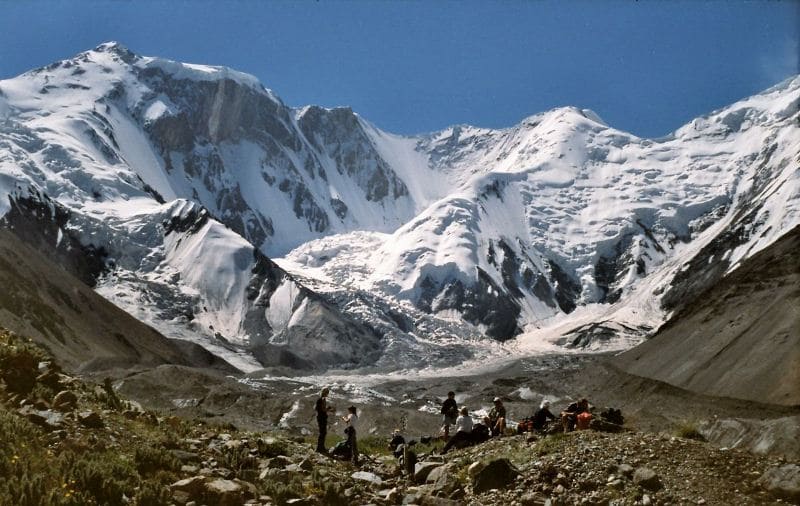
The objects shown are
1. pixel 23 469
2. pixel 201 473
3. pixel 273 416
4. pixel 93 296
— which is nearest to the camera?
pixel 23 469

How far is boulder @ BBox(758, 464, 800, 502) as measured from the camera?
1653cm

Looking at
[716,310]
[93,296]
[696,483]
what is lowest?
[696,483]

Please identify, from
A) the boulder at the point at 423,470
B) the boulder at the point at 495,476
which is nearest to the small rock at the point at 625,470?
the boulder at the point at 495,476

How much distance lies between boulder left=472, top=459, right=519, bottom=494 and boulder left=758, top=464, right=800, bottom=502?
5.74 metres

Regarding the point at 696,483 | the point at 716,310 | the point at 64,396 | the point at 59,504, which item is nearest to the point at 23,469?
the point at 59,504

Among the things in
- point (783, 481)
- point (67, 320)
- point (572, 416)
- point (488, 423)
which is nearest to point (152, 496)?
point (783, 481)

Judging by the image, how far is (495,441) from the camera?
24.4 meters

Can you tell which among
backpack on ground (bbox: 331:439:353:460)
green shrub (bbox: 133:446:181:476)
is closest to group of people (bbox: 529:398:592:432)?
backpack on ground (bbox: 331:439:353:460)

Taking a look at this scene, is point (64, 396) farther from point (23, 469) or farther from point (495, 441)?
point (495, 441)

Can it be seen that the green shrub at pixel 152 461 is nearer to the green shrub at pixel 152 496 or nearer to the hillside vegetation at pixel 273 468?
the hillside vegetation at pixel 273 468

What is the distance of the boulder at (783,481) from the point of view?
16.5 m

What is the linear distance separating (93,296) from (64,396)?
487 ft

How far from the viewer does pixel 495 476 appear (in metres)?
19.8

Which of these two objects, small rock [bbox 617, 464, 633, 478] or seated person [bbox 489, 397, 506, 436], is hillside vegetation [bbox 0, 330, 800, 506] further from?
seated person [bbox 489, 397, 506, 436]
